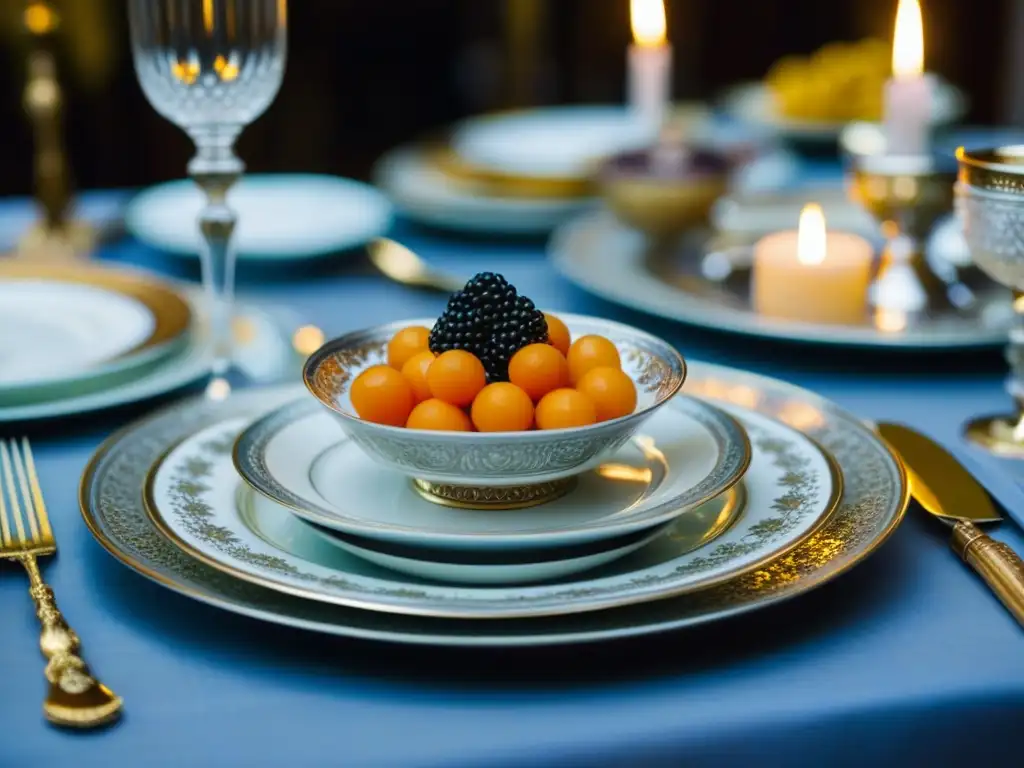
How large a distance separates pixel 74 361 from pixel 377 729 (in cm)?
47

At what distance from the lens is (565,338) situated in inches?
25.6

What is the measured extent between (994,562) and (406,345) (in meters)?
0.29

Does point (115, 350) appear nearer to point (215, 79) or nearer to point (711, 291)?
point (215, 79)

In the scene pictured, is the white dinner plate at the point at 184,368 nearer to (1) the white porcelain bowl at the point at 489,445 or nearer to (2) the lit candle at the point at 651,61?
(1) the white porcelain bowl at the point at 489,445

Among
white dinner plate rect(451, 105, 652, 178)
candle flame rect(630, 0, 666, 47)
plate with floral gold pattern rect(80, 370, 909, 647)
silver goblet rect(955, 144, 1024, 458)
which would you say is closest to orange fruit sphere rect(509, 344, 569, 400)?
plate with floral gold pattern rect(80, 370, 909, 647)

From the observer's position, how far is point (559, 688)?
486mm

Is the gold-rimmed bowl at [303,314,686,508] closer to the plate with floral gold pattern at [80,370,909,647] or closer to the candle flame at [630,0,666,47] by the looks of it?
the plate with floral gold pattern at [80,370,909,647]

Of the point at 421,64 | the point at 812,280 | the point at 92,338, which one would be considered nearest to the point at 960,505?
the point at 812,280

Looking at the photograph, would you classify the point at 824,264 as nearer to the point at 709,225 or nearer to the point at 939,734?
the point at 709,225

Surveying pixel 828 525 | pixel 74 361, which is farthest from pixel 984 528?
pixel 74 361

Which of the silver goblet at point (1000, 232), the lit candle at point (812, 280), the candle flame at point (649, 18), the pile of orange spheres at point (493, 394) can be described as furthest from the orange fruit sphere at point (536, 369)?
the candle flame at point (649, 18)

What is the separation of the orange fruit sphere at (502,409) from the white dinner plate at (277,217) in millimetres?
567

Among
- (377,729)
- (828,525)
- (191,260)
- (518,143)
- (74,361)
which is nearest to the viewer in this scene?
(377,729)

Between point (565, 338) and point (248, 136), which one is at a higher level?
point (565, 338)
